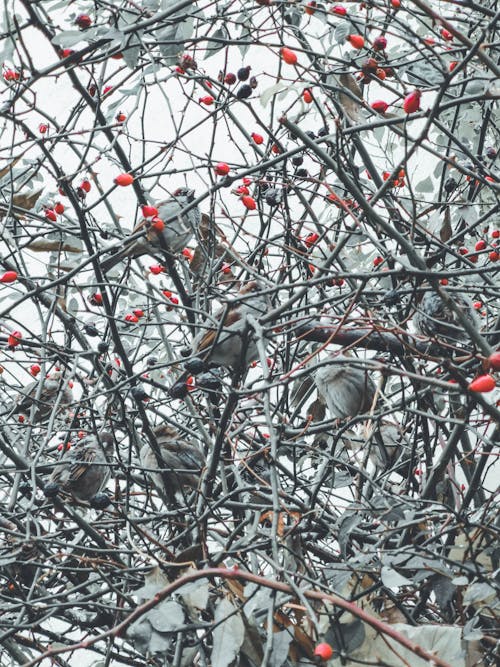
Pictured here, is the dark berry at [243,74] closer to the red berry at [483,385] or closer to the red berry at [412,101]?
the red berry at [412,101]

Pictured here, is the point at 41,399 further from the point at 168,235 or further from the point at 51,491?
the point at 51,491

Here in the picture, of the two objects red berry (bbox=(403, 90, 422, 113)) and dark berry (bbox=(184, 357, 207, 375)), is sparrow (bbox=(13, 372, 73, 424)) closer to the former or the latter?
dark berry (bbox=(184, 357, 207, 375))

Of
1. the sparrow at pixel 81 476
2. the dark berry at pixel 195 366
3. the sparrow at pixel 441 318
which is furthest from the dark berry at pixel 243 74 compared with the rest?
the sparrow at pixel 81 476

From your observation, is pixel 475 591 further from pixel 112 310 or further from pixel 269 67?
pixel 269 67

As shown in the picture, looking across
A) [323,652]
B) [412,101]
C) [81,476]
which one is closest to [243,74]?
[412,101]

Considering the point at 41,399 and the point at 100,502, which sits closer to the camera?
the point at 100,502

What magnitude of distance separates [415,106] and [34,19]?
0.72 meters

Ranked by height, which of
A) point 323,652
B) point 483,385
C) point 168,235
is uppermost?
point 168,235

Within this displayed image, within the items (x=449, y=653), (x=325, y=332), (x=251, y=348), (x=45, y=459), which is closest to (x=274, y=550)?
(x=449, y=653)

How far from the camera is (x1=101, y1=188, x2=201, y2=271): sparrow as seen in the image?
87.7 inches

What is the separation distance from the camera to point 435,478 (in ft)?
5.81

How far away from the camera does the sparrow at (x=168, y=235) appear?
2.23 metres

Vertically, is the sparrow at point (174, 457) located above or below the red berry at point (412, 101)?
below

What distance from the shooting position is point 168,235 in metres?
2.75
